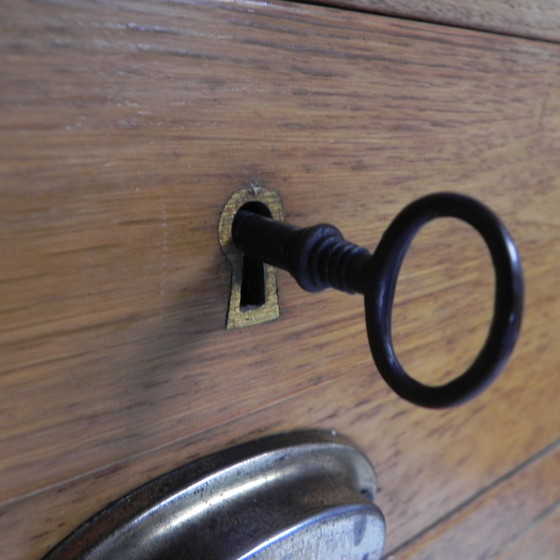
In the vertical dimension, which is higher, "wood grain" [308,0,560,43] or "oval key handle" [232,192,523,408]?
"wood grain" [308,0,560,43]

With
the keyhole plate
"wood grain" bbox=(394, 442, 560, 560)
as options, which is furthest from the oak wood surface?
"wood grain" bbox=(394, 442, 560, 560)

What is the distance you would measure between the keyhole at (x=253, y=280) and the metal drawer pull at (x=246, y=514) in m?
0.07

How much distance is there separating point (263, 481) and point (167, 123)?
156mm

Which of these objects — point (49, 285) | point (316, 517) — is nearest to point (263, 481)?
point (316, 517)

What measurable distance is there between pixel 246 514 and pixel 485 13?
24 cm

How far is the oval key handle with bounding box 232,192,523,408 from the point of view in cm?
17

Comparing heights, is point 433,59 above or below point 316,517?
above

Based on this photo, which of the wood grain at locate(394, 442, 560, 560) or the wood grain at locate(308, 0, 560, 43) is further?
the wood grain at locate(394, 442, 560, 560)

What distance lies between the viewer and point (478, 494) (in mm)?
440

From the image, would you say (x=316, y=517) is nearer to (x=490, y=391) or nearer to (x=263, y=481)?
(x=263, y=481)

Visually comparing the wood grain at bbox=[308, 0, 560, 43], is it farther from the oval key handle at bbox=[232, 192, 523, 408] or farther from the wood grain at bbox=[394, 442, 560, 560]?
the wood grain at bbox=[394, 442, 560, 560]

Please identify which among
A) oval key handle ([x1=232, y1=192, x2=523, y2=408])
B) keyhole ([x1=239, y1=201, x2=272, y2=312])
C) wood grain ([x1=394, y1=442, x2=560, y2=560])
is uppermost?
oval key handle ([x1=232, y1=192, x2=523, y2=408])

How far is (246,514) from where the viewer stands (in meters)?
0.26

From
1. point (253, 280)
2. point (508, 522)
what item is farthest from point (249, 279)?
point (508, 522)
